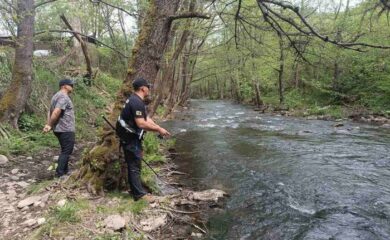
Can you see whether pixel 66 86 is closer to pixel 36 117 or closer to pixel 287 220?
pixel 36 117

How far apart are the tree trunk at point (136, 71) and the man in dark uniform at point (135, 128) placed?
501 millimetres

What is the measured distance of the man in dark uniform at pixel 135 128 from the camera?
509cm

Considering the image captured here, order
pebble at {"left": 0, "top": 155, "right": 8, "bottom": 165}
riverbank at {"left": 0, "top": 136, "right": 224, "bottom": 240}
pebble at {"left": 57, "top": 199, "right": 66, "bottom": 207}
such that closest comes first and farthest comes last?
1. riverbank at {"left": 0, "top": 136, "right": 224, "bottom": 240}
2. pebble at {"left": 57, "top": 199, "right": 66, "bottom": 207}
3. pebble at {"left": 0, "top": 155, "right": 8, "bottom": 165}

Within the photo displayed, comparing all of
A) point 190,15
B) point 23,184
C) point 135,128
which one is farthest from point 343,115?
point 23,184

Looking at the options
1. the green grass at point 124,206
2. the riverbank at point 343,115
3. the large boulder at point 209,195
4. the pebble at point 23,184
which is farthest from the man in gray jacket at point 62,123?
the riverbank at point 343,115

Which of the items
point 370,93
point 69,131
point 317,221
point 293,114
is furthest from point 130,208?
point 370,93

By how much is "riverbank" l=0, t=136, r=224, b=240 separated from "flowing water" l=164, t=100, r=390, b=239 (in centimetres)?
46

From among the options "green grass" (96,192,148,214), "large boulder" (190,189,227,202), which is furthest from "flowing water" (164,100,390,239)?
"green grass" (96,192,148,214)

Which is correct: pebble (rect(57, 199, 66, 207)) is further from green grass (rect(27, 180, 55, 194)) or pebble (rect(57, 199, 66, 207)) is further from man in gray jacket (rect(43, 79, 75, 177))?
man in gray jacket (rect(43, 79, 75, 177))

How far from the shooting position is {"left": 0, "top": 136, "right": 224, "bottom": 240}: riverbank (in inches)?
170

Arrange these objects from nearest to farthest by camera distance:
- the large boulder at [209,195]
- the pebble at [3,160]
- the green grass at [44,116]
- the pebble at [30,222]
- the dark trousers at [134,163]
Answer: the pebble at [30,222], the dark trousers at [134,163], the large boulder at [209,195], the pebble at [3,160], the green grass at [44,116]

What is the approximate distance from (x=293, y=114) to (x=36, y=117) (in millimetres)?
15841

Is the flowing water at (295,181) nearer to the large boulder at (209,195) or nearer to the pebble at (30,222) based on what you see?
the large boulder at (209,195)

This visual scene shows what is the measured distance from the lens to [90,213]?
15.6 feet
